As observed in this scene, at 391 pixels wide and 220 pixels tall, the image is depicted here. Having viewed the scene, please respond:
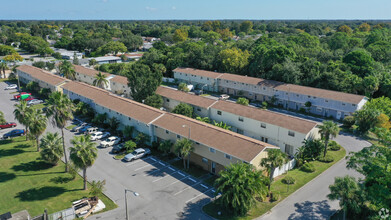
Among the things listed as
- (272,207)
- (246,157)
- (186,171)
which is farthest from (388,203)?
(186,171)

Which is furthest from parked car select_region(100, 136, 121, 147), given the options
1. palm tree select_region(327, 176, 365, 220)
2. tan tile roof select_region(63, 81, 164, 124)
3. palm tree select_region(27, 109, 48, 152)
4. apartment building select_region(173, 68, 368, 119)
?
apartment building select_region(173, 68, 368, 119)

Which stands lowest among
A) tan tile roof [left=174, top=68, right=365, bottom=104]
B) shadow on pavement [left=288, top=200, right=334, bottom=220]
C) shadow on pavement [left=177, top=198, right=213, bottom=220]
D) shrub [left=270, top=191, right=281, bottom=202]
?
shadow on pavement [left=177, top=198, right=213, bottom=220]

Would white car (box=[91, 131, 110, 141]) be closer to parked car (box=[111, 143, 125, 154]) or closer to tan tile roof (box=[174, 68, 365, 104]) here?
parked car (box=[111, 143, 125, 154])

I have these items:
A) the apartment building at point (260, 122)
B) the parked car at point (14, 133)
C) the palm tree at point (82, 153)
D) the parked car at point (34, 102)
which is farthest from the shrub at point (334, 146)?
the parked car at point (34, 102)

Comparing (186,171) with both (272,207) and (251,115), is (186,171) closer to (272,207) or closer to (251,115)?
(272,207)

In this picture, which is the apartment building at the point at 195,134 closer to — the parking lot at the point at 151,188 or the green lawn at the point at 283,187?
the parking lot at the point at 151,188
